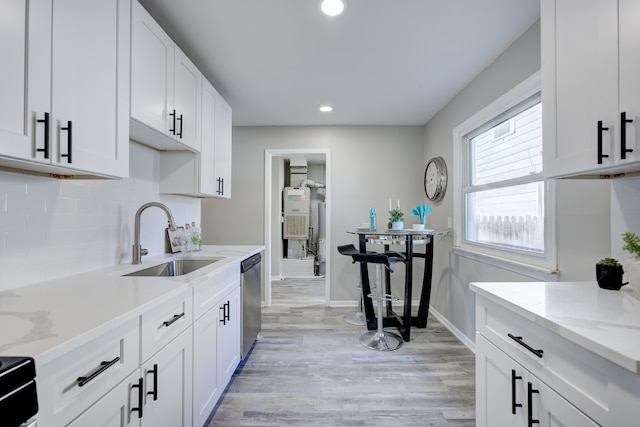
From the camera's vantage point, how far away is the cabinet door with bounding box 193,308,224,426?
1.47 meters

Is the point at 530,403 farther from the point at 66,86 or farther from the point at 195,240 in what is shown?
the point at 195,240

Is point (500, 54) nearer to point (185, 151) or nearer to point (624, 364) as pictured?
point (624, 364)

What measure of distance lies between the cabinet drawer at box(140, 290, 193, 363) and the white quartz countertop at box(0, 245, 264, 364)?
0.20ft

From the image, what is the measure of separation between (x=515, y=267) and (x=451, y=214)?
1.15 m

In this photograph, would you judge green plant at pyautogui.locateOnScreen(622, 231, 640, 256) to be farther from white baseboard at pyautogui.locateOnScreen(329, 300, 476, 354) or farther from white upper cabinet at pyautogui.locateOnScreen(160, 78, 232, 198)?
white upper cabinet at pyautogui.locateOnScreen(160, 78, 232, 198)

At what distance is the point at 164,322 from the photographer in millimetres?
1165

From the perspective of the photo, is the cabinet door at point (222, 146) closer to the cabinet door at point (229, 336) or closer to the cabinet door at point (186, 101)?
the cabinet door at point (186, 101)

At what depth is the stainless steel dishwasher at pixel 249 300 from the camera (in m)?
2.30

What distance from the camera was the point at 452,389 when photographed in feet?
6.68

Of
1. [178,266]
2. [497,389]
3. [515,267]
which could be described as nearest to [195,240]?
[178,266]

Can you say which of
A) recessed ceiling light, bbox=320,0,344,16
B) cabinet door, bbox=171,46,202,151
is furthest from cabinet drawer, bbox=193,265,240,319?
recessed ceiling light, bbox=320,0,344,16

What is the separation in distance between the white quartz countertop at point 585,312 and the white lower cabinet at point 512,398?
0.67 feet

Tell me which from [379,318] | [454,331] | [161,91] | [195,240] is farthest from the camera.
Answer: [454,331]

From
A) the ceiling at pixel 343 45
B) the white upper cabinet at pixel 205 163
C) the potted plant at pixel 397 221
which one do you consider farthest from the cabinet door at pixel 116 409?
the potted plant at pixel 397 221
